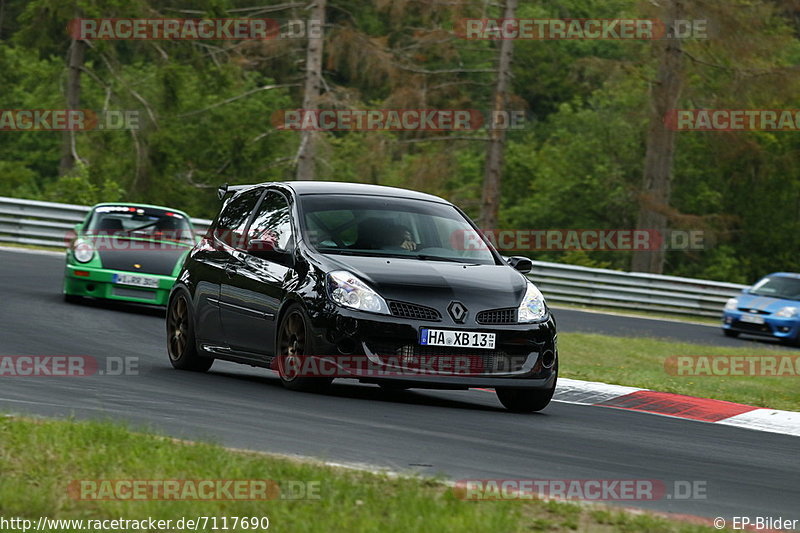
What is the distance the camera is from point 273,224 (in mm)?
10930

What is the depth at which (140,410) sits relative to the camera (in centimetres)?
852

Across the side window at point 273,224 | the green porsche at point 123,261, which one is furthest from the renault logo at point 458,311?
the green porsche at point 123,261

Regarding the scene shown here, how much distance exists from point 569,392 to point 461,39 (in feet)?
68.5

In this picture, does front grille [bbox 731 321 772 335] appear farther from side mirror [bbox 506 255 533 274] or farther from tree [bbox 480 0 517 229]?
side mirror [bbox 506 255 533 274]

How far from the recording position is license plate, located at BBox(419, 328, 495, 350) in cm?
946

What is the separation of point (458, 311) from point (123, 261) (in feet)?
29.1

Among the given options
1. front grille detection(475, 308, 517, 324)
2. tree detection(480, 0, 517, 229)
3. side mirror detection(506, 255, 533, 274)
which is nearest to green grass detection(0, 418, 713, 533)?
front grille detection(475, 308, 517, 324)

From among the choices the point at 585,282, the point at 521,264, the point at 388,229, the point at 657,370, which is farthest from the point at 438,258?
the point at 585,282

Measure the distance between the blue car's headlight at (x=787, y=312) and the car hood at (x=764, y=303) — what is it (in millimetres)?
80

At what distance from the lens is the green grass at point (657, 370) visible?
13.3 metres

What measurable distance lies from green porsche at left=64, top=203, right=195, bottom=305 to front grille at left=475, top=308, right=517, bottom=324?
8.40 meters

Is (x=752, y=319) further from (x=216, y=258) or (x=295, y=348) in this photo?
(x=295, y=348)

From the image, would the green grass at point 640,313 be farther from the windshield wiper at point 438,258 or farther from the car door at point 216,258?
the windshield wiper at point 438,258

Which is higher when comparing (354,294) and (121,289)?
(354,294)
